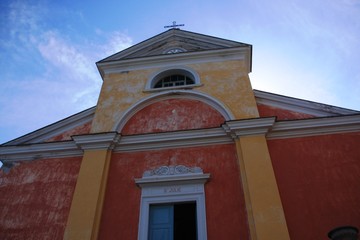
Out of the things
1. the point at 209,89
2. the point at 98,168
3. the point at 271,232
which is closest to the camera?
the point at 271,232

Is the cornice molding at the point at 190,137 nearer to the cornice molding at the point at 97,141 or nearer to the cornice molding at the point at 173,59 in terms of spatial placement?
the cornice molding at the point at 97,141

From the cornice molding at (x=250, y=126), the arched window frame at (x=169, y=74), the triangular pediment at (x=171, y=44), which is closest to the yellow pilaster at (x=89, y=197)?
the arched window frame at (x=169, y=74)

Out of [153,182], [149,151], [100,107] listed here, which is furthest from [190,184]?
[100,107]

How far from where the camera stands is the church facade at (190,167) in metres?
6.58

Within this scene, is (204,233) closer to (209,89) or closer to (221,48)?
(209,89)

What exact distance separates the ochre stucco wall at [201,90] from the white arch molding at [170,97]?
14 cm

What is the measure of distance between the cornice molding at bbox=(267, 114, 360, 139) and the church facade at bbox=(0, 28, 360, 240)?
3 centimetres

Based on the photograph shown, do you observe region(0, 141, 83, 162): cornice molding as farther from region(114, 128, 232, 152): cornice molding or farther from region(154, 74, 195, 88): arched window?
region(154, 74, 195, 88): arched window

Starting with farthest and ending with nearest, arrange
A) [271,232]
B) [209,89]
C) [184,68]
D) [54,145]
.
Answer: [184,68] → [209,89] → [54,145] → [271,232]

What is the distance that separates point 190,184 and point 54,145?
4436mm

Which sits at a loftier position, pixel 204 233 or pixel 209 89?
pixel 209 89

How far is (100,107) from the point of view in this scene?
9398 mm

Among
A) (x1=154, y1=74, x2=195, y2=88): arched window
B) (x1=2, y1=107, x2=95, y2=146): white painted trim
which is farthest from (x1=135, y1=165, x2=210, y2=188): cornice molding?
(x1=154, y1=74, x2=195, y2=88): arched window

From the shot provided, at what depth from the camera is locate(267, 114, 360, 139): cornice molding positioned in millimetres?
7750
